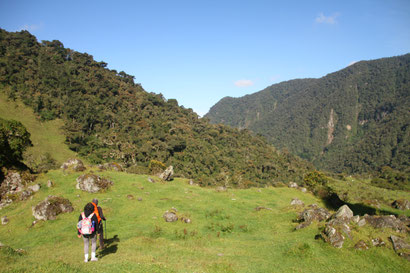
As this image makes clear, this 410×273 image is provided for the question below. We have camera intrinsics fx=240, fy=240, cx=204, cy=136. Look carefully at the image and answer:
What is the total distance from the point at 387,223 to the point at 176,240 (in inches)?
506

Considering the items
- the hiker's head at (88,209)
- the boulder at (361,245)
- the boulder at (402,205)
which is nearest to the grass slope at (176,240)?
the boulder at (361,245)

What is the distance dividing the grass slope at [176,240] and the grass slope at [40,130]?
157 ft

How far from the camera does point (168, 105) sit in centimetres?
13275

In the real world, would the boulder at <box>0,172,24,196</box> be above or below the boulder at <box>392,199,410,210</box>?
above

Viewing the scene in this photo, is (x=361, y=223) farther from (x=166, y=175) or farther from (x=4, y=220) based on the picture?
(x=4, y=220)

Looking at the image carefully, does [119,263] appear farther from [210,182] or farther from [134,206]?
[210,182]

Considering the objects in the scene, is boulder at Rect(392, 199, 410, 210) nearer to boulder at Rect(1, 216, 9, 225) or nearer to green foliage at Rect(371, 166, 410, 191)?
boulder at Rect(1, 216, 9, 225)

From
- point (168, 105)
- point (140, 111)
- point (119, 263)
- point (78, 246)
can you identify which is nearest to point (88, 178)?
point (78, 246)

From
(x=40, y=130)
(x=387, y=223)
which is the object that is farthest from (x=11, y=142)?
(x=40, y=130)

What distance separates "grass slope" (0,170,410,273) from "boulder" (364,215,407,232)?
150 cm

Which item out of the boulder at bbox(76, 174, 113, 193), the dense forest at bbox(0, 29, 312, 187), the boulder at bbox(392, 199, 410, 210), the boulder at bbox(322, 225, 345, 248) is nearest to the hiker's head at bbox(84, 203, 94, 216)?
the boulder at bbox(322, 225, 345, 248)

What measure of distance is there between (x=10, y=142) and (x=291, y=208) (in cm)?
2862

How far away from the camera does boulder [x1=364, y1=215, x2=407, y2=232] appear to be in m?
14.0

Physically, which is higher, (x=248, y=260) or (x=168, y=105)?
(x=168, y=105)
